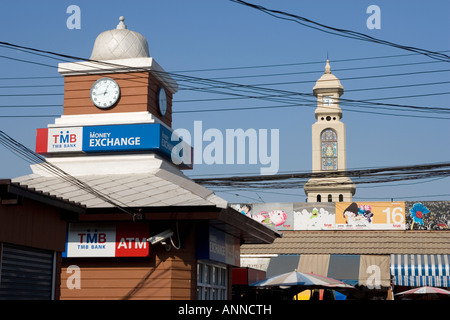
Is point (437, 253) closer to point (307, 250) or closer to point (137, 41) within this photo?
point (307, 250)

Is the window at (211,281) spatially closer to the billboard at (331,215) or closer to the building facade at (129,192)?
the building facade at (129,192)

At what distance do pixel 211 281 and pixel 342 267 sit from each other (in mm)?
16572

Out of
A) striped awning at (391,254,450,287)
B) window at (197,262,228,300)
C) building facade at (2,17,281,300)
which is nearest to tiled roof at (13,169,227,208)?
building facade at (2,17,281,300)

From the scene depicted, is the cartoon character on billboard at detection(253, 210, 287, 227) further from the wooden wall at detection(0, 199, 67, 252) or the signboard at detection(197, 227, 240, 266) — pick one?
the wooden wall at detection(0, 199, 67, 252)

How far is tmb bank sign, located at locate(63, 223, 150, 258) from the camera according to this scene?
1661 cm

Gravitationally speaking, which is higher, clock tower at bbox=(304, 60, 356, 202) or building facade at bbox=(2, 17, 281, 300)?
clock tower at bbox=(304, 60, 356, 202)

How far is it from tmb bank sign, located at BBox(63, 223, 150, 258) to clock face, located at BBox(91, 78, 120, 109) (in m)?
4.57

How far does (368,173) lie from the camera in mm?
18906

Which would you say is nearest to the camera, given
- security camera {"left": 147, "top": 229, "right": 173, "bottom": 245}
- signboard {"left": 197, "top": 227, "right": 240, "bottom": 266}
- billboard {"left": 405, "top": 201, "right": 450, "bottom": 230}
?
security camera {"left": 147, "top": 229, "right": 173, "bottom": 245}

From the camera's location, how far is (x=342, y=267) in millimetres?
34188

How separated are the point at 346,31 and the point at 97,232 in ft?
27.4

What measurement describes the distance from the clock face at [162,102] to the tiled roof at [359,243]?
17.4 m
